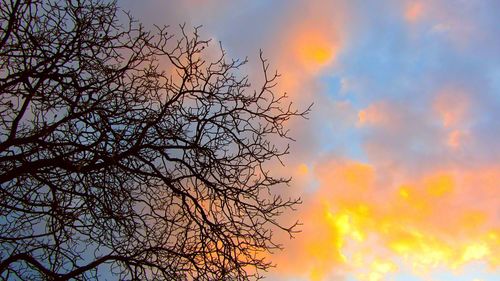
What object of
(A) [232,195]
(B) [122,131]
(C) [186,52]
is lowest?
(A) [232,195]

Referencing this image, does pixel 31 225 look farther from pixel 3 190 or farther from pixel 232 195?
pixel 232 195

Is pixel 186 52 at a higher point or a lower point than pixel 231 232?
higher

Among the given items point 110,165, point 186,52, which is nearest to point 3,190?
point 110,165

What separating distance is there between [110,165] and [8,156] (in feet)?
3.42

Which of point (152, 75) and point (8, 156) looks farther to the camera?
point (152, 75)

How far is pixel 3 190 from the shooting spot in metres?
6.59

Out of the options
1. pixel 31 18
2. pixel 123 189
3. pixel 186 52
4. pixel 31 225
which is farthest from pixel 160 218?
pixel 31 18

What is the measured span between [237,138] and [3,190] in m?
2.67

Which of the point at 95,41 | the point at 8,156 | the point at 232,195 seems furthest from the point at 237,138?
the point at 8,156

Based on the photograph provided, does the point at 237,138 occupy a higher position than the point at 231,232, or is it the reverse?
the point at 237,138

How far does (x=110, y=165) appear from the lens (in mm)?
6504

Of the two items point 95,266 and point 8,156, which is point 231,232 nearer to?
point 95,266

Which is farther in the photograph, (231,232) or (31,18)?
(231,232)

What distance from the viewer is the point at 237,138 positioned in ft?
22.8
